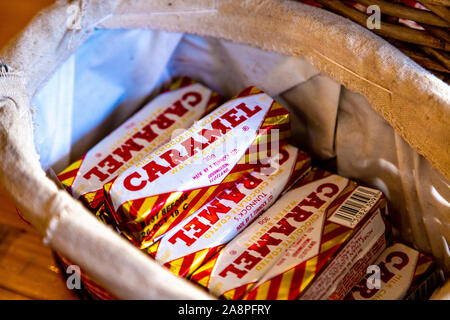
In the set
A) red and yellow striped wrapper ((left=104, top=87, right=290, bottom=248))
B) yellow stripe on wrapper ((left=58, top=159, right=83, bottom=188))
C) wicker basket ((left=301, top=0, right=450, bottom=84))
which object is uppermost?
wicker basket ((left=301, top=0, right=450, bottom=84))

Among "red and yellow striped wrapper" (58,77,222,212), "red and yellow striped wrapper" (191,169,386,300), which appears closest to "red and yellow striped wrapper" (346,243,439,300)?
"red and yellow striped wrapper" (191,169,386,300)

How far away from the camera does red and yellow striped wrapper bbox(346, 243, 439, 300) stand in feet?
1.89

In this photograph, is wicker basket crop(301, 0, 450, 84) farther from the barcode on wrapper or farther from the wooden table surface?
the wooden table surface

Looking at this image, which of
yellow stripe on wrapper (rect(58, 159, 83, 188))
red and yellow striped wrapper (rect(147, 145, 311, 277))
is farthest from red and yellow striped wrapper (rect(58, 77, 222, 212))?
red and yellow striped wrapper (rect(147, 145, 311, 277))

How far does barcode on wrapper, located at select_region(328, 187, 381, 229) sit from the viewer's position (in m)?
0.58

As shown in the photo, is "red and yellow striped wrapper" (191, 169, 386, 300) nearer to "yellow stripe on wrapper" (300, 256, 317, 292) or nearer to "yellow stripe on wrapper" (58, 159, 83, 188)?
"yellow stripe on wrapper" (300, 256, 317, 292)

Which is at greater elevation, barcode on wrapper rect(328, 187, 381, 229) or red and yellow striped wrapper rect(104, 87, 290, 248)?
red and yellow striped wrapper rect(104, 87, 290, 248)

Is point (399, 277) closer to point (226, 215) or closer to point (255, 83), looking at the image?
point (226, 215)

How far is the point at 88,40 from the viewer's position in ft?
2.43

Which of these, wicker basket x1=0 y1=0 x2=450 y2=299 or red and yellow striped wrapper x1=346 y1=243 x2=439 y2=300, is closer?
wicker basket x1=0 y1=0 x2=450 y2=299

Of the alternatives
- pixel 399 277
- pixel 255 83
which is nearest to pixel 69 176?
pixel 255 83

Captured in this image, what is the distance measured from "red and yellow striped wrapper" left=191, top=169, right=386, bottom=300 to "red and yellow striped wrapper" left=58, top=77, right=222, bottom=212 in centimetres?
18

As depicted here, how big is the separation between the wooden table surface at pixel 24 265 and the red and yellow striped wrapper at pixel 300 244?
8.2 inches
